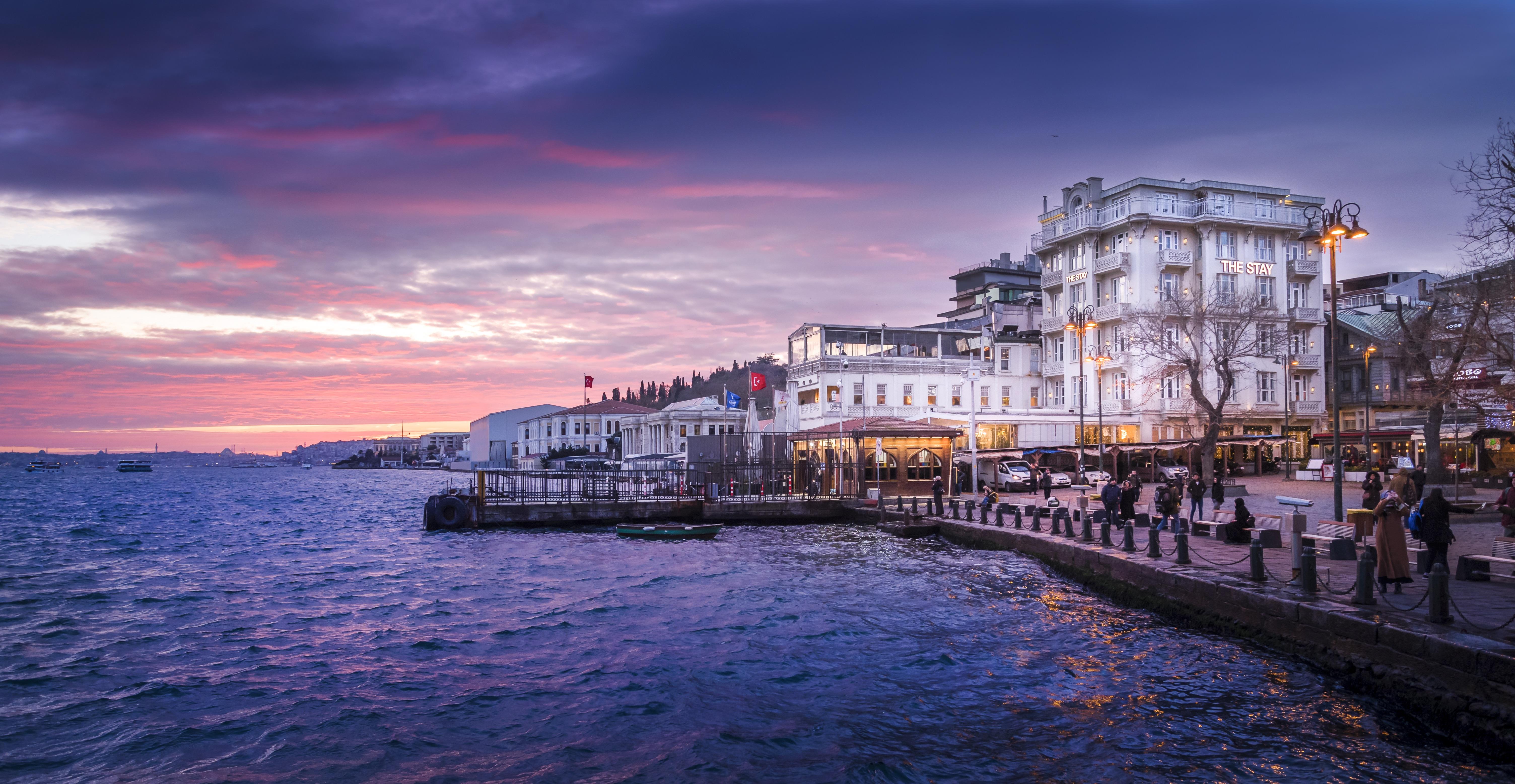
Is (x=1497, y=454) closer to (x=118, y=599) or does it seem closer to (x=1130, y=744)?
(x=1130, y=744)

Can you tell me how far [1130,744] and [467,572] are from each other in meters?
21.4

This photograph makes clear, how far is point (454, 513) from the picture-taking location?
3947 centimetres

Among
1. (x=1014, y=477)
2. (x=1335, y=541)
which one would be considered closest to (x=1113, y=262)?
(x=1014, y=477)

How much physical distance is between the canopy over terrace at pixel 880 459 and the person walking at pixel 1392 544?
2688 cm

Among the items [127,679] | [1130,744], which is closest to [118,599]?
[127,679]

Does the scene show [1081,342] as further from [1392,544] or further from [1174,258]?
[1392,544]

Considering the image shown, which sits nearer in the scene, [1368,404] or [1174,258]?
[1368,404]

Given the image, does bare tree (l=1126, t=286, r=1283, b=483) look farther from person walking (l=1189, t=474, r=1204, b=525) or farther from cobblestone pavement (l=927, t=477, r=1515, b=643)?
person walking (l=1189, t=474, r=1204, b=525)

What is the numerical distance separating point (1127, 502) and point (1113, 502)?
1.04 m

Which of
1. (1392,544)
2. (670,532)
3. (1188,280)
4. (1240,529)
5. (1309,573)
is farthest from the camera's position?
(1188,280)

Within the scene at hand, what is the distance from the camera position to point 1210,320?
49562 mm

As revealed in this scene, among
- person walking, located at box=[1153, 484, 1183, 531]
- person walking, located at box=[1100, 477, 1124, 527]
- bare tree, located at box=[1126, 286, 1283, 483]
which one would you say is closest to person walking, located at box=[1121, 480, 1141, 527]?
person walking, located at box=[1100, 477, 1124, 527]

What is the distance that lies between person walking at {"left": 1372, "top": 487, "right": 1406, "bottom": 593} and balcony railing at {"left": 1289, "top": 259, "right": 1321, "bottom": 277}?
187 ft

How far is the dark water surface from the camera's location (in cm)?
995
